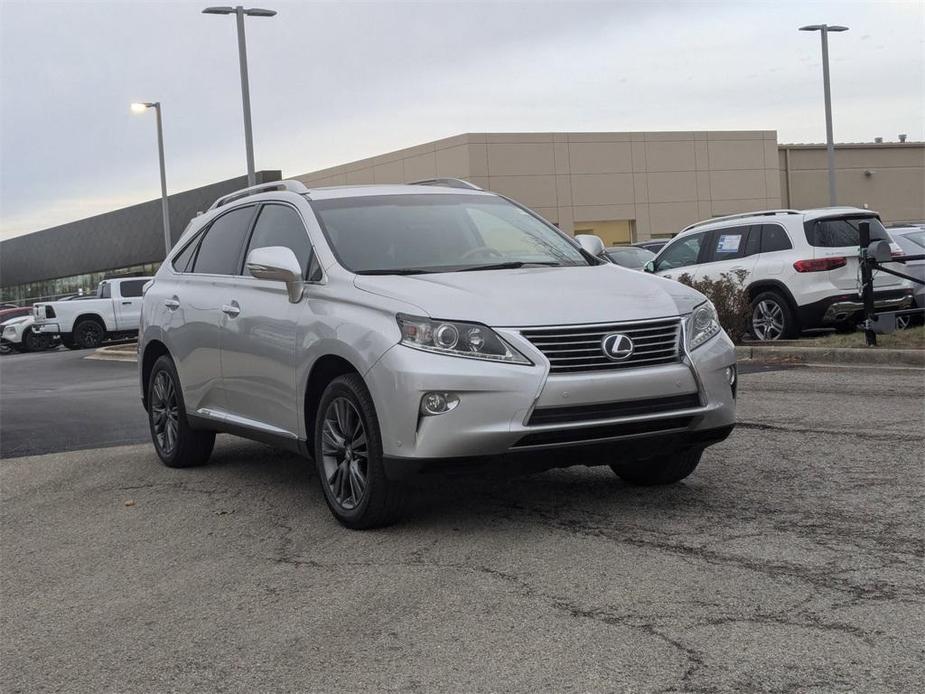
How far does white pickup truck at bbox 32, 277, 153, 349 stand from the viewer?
111ft

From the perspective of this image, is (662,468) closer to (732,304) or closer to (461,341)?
(461,341)

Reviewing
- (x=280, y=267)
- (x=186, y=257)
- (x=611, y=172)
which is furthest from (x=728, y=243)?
(x=611, y=172)

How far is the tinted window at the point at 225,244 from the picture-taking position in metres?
7.77

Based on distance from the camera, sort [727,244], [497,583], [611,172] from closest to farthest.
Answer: [497,583]
[727,244]
[611,172]

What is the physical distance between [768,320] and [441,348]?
34.2 feet

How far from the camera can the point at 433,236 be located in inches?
272

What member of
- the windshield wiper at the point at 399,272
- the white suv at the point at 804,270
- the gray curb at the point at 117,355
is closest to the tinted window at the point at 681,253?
the white suv at the point at 804,270

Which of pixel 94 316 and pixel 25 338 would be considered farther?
pixel 25 338

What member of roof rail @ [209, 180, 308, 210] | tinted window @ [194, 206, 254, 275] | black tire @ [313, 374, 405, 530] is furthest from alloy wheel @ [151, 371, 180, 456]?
black tire @ [313, 374, 405, 530]

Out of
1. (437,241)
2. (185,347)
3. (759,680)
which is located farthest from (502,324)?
(185,347)

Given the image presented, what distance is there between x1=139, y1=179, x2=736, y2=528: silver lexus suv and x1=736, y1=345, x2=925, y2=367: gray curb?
6.66m

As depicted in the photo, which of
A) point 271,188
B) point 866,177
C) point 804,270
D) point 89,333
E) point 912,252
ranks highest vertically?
point 866,177

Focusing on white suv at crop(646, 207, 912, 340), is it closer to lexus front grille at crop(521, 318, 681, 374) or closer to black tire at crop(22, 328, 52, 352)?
lexus front grille at crop(521, 318, 681, 374)

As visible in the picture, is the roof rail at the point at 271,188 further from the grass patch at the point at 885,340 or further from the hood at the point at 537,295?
the grass patch at the point at 885,340
